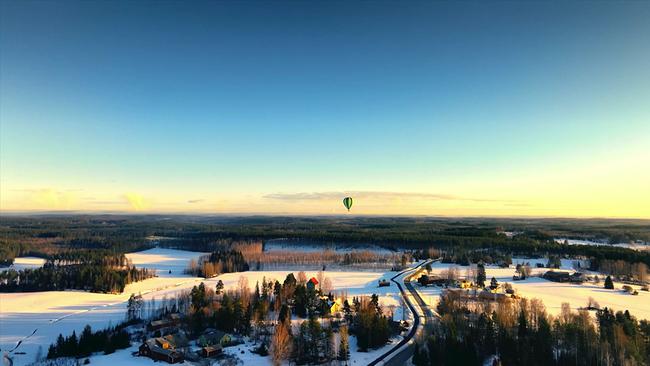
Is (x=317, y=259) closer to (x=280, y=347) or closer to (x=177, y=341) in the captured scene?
(x=177, y=341)

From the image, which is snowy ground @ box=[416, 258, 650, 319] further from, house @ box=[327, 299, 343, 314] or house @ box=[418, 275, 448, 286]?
house @ box=[327, 299, 343, 314]

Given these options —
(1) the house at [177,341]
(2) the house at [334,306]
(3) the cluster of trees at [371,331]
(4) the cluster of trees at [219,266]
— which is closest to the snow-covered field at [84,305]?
(3) the cluster of trees at [371,331]

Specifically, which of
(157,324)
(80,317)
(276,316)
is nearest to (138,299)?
(80,317)

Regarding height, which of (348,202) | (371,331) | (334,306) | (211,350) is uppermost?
(348,202)

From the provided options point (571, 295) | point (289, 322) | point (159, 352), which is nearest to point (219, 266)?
point (289, 322)

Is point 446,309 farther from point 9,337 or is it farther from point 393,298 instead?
point 9,337

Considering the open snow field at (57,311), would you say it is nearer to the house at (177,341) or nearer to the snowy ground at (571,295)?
the house at (177,341)

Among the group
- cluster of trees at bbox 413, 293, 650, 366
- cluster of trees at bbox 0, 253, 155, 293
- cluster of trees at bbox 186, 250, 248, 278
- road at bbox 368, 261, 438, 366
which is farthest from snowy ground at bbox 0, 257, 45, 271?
cluster of trees at bbox 413, 293, 650, 366
